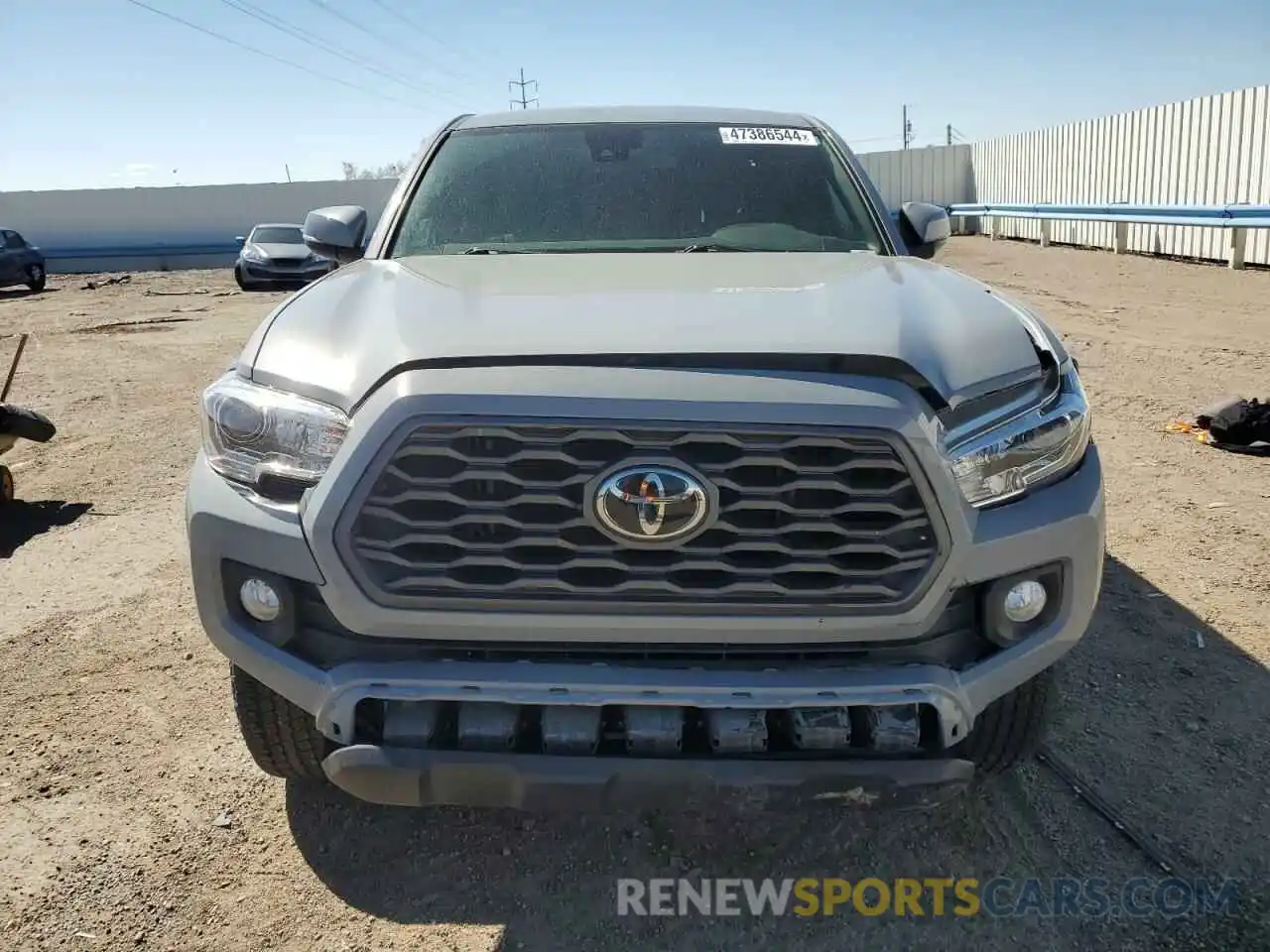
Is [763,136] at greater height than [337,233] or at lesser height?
greater

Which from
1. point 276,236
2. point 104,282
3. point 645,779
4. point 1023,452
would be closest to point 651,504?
point 645,779

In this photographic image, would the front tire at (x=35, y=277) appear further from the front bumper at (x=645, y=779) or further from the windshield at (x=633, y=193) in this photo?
the front bumper at (x=645, y=779)

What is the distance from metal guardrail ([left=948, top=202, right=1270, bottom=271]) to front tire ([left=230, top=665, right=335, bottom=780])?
13906 millimetres

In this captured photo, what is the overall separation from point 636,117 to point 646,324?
2064 mm

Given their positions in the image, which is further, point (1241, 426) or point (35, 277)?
point (35, 277)

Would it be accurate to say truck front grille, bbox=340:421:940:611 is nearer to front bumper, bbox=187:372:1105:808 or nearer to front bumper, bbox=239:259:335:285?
front bumper, bbox=187:372:1105:808

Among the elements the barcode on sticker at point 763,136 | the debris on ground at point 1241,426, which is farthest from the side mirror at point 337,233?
the debris on ground at point 1241,426

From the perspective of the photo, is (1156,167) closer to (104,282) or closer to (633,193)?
(633,193)

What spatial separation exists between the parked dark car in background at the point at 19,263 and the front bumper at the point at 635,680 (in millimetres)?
25095

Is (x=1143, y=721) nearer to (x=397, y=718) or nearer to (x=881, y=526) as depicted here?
(x=881, y=526)

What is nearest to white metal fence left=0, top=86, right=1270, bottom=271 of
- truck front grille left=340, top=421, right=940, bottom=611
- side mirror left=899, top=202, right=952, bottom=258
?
side mirror left=899, top=202, right=952, bottom=258

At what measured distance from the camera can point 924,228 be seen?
373 cm

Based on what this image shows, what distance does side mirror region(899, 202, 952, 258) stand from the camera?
372cm

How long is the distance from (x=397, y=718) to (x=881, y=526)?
1072 millimetres
